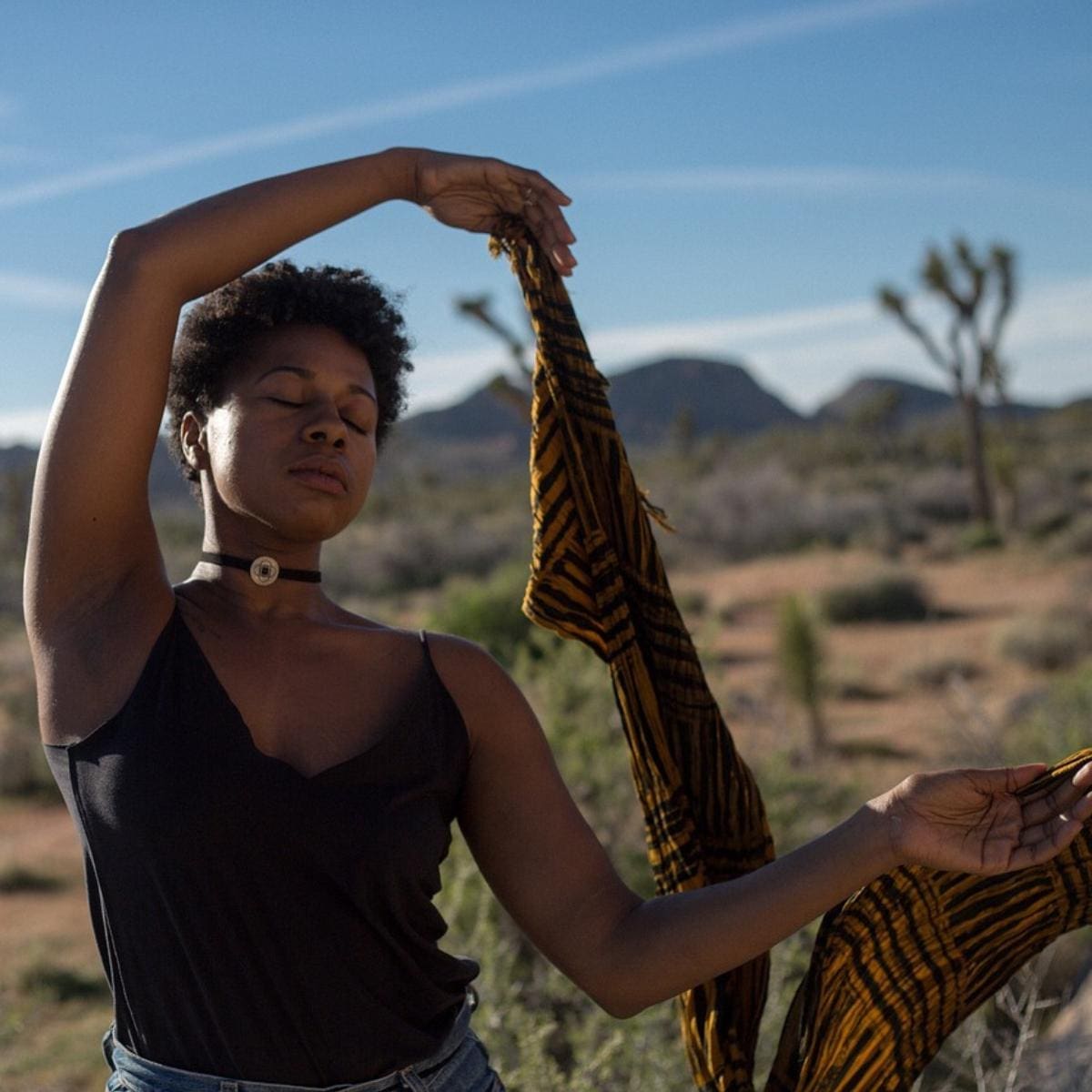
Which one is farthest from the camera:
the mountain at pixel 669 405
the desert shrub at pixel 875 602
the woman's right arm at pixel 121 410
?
the mountain at pixel 669 405

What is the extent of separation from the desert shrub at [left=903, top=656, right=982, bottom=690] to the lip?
43.6 ft

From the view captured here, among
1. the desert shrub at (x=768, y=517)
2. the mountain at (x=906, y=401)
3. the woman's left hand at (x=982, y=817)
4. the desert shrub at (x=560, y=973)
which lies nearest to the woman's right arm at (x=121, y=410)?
the woman's left hand at (x=982, y=817)

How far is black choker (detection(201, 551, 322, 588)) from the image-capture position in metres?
2.31

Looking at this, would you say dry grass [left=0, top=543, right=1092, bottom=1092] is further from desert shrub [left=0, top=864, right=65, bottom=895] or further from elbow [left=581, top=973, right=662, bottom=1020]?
elbow [left=581, top=973, right=662, bottom=1020]

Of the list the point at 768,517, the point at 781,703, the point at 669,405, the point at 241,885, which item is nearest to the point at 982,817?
the point at 241,885

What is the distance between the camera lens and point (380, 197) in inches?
97.0

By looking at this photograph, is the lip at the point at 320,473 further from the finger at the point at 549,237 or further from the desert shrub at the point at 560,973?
the desert shrub at the point at 560,973

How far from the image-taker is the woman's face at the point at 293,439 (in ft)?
7.41

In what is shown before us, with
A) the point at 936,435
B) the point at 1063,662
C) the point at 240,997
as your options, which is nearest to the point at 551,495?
the point at 240,997

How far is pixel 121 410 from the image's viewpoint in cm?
213

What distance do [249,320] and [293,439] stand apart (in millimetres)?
297

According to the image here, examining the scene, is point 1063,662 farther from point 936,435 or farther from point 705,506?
point 936,435

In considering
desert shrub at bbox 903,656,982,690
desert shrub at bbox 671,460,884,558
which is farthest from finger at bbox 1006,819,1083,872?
desert shrub at bbox 671,460,884,558

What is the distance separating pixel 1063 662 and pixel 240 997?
47.0 feet
